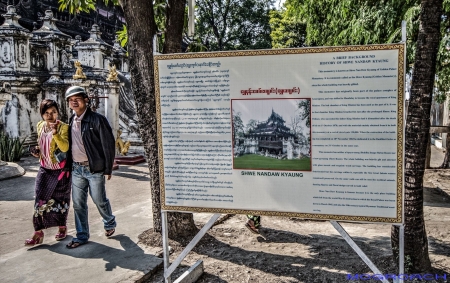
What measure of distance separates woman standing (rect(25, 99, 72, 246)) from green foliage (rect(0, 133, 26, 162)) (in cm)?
672

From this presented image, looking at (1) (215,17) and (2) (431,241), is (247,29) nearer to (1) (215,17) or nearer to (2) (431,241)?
(1) (215,17)

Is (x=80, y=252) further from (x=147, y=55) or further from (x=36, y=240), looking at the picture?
(x=147, y=55)

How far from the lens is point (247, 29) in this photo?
31531 millimetres

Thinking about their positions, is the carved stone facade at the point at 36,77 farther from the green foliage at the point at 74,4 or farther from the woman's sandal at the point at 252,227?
the woman's sandal at the point at 252,227

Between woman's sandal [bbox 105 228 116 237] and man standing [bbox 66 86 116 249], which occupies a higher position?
man standing [bbox 66 86 116 249]

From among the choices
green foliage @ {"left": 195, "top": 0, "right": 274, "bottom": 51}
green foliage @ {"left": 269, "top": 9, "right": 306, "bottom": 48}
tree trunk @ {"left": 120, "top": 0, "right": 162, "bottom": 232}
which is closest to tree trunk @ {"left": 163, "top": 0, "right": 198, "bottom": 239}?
tree trunk @ {"left": 120, "top": 0, "right": 162, "bottom": 232}

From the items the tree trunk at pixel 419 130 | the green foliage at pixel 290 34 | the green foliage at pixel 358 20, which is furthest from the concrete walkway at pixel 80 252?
the green foliage at pixel 290 34

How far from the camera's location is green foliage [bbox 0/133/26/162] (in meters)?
10.7

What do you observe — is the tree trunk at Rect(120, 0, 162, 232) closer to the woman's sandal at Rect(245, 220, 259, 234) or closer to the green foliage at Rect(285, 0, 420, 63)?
the woman's sandal at Rect(245, 220, 259, 234)

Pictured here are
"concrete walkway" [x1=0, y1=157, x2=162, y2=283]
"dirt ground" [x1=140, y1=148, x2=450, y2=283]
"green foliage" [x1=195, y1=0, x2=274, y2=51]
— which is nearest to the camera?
"concrete walkway" [x1=0, y1=157, x2=162, y2=283]

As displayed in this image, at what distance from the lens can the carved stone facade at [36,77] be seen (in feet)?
38.8

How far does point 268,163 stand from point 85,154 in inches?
91.3

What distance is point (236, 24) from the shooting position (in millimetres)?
31391

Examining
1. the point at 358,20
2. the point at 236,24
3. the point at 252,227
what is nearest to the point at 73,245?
the point at 252,227
